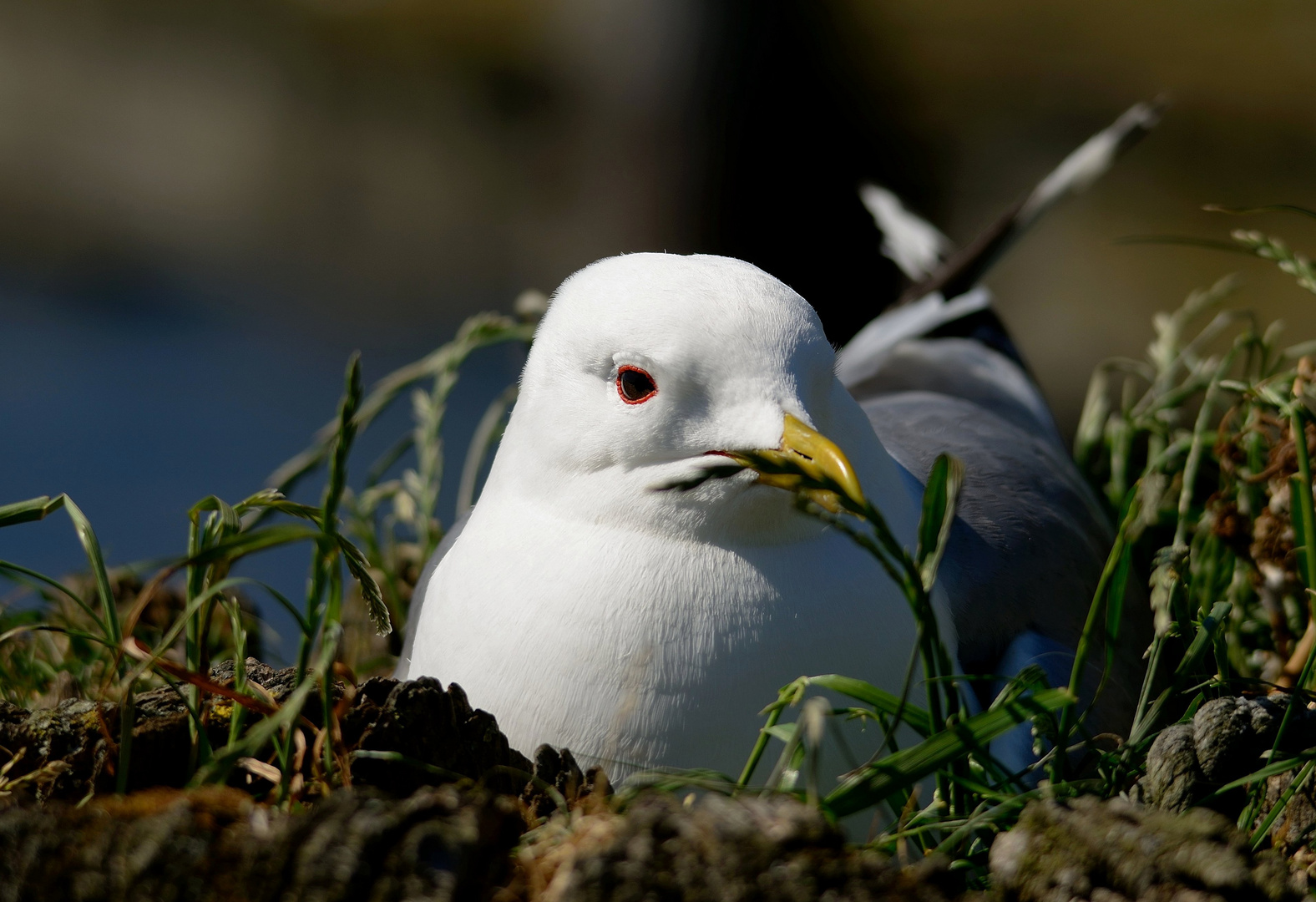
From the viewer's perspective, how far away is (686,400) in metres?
2.10

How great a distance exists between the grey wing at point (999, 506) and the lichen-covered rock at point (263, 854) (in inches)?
52.6

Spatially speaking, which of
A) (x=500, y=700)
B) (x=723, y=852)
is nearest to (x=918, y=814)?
(x=723, y=852)

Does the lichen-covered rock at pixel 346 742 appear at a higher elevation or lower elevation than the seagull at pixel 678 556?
lower

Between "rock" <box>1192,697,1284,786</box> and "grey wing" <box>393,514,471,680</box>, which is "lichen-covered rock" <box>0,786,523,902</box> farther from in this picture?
"grey wing" <box>393,514,471,680</box>

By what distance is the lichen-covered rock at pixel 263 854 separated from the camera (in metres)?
1.23

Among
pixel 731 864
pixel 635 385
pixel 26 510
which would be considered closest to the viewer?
pixel 731 864

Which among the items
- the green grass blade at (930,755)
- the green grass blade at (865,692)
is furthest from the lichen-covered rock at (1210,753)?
the green grass blade at (865,692)

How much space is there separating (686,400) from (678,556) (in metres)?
0.26

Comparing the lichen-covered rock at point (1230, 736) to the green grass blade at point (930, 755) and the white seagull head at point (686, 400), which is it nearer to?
the green grass blade at point (930, 755)

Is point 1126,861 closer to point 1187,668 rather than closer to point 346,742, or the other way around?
point 1187,668

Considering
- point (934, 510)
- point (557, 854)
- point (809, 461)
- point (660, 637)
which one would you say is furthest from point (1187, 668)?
point (557, 854)

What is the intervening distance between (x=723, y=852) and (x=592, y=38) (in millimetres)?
9598

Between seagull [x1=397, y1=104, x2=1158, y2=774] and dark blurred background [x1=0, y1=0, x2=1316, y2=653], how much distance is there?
525 cm

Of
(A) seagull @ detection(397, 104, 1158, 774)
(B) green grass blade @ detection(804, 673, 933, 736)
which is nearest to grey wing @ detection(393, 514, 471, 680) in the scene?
(A) seagull @ detection(397, 104, 1158, 774)
